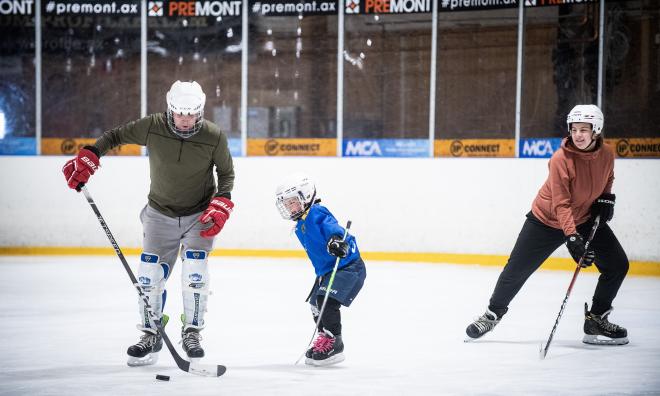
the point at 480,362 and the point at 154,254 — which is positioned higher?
the point at 154,254

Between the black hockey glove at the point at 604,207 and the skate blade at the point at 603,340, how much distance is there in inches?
22.8

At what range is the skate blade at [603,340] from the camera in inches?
174

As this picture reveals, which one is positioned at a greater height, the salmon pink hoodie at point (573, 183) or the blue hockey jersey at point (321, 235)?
the salmon pink hoodie at point (573, 183)

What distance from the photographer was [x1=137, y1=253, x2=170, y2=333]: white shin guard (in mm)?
3850

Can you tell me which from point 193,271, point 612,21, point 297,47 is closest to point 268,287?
point 193,271

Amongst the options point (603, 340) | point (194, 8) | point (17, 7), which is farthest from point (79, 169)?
point (17, 7)

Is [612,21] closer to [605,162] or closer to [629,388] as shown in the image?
[605,162]

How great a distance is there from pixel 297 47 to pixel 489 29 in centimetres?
178

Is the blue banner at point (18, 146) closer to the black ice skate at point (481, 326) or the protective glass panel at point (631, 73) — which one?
the protective glass panel at point (631, 73)

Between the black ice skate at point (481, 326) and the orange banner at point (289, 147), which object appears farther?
the orange banner at point (289, 147)

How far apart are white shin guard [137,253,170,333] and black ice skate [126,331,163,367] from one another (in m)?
0.03

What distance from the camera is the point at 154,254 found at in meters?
3.89

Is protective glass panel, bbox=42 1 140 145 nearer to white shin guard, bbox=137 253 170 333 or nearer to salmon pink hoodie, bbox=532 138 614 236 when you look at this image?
white shin guard, bbox=137 253 170 333

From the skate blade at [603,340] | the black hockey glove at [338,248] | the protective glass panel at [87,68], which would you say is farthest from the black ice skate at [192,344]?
the protective glass panel at [87,68]
